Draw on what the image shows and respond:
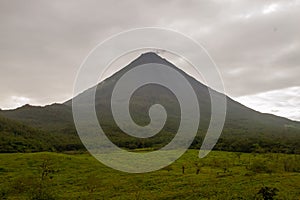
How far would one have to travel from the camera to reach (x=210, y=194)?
51.5 meters

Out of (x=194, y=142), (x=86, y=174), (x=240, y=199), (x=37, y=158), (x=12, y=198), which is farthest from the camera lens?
(x=194, y=142)

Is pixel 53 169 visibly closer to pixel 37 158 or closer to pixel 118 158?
pixel 37 158

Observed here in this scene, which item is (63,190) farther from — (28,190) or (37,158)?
(37,158)

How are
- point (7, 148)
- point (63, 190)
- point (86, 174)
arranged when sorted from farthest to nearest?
point (7, 148)
point (86, 174)
point (63, 190)

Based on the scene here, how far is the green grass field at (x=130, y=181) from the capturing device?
2104 inches

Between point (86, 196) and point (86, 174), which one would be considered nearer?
point (86, 196)

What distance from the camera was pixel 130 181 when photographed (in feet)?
239

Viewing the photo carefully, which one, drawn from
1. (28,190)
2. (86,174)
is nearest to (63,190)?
(28,190)

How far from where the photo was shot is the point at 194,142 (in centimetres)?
18888

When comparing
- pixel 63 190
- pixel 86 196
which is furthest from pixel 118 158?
pixel 86 196

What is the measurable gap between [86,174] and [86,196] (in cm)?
2979

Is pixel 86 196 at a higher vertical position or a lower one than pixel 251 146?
lower

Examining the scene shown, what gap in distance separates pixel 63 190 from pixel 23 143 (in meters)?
115

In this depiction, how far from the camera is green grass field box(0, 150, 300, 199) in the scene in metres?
53.4
